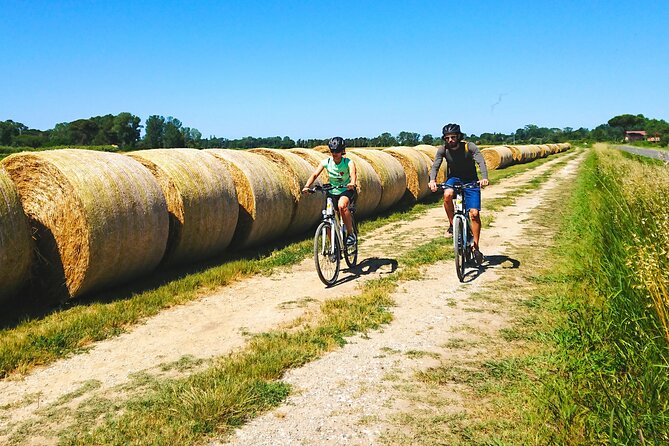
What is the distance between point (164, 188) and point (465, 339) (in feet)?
19.7

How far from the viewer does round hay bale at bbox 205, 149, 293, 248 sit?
10.6m

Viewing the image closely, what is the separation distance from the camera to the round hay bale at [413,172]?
19156mm

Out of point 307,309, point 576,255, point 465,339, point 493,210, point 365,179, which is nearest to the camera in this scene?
point 465,339

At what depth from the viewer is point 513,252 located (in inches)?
394

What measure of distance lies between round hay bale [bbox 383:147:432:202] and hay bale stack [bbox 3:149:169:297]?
41.1ft

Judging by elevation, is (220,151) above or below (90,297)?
above

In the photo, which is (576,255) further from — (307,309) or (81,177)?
(81,177)

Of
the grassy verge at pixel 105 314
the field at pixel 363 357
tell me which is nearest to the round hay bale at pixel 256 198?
the grassy verge at pixel 105 314

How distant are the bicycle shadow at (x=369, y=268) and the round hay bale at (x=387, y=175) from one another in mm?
6667

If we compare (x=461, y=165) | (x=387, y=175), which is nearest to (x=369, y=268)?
(x=461, y=165)

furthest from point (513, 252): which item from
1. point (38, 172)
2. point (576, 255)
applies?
point (38, 172)

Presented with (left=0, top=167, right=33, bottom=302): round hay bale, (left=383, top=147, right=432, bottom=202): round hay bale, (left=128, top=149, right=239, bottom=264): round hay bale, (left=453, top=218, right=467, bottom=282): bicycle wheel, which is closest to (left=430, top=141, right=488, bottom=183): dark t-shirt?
(left=453, top=218, right=467, bottom=282): bicycle wheel

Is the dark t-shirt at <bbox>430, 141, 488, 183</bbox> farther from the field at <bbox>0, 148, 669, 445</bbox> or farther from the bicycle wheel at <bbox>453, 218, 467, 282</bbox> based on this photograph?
the field at <bbox>0, 148, 669, 445</bbox>

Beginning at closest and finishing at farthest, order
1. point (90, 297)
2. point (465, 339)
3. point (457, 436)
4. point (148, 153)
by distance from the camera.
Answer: point (457, 436)
point (465, 339)
point (90, 297)
point (148, 153)
